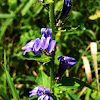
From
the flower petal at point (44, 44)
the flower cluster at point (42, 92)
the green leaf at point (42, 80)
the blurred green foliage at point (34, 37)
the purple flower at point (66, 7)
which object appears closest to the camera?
the flower petal at point (44, 44)

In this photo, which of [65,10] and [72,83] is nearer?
[65,10]

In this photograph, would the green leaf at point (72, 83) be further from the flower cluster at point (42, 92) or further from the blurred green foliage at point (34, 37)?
the blurred green foliage at point (34, 37)

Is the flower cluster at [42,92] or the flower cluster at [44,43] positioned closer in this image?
the flower cluster at [44,43]

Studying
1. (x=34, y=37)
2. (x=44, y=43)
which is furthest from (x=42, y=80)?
(x=34, y=37)

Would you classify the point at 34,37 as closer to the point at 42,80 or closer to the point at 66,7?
the point at 42,80

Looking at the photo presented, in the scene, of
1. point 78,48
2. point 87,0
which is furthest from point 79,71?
point 87,0

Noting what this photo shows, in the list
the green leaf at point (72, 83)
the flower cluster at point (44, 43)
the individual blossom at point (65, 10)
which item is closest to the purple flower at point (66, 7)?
the individual blossom at point (65, 10)

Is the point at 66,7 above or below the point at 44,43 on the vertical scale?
above

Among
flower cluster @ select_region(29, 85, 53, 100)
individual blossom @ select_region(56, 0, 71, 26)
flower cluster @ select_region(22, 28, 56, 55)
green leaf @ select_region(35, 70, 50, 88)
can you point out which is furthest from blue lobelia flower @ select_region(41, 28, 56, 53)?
green leaf @ select_region(35, 70, 50, 88)

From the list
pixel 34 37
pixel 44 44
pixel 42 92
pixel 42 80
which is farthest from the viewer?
pixel 34 37

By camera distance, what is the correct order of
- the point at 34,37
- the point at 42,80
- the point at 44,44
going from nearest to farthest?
the point at 44,44
the point at 42,80
the point at 34,37

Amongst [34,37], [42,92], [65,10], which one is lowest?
[42,92]
